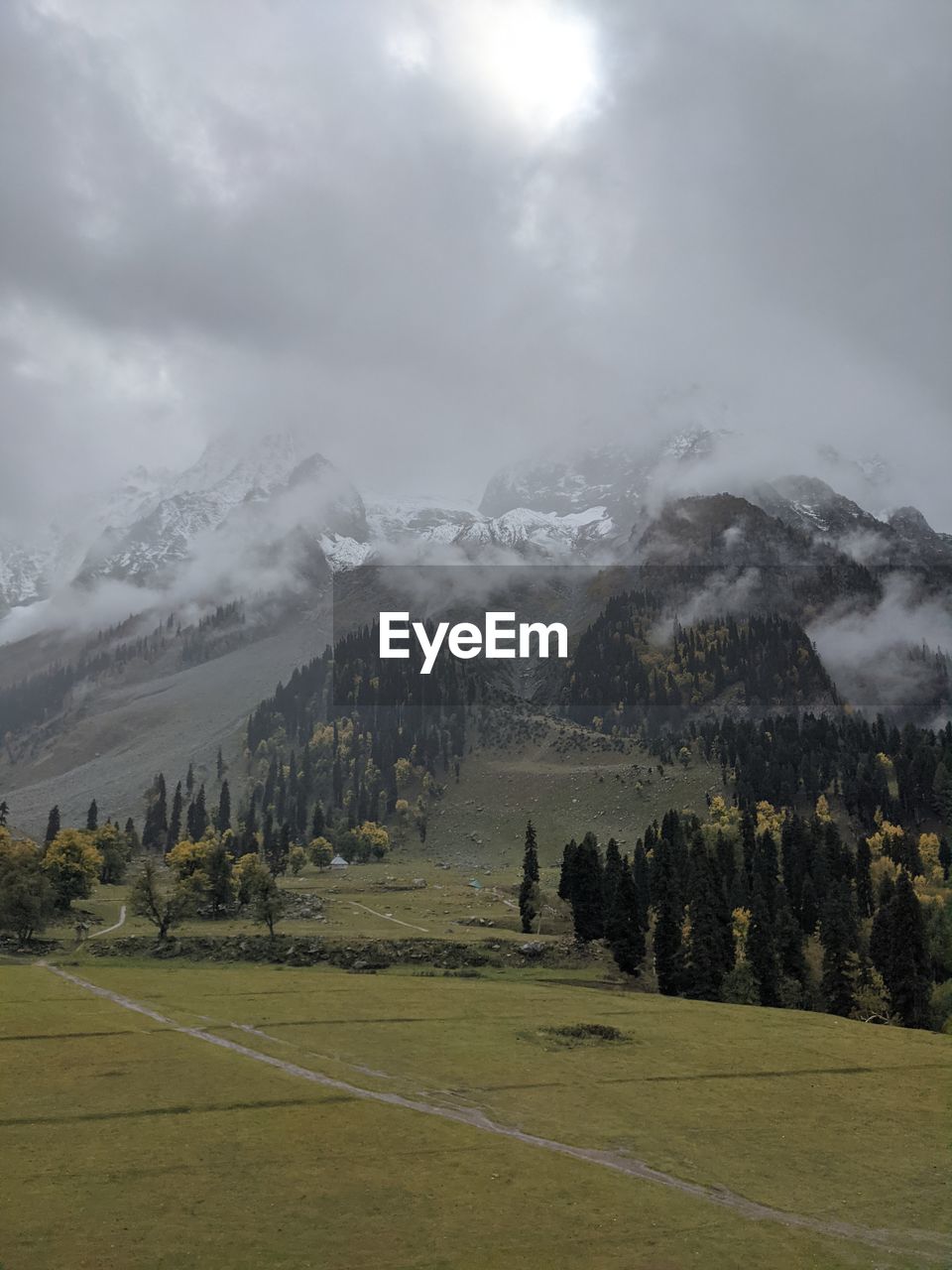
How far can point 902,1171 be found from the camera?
4719 cm

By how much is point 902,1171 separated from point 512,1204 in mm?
23783

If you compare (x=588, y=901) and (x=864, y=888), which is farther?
(x=864, y=888)

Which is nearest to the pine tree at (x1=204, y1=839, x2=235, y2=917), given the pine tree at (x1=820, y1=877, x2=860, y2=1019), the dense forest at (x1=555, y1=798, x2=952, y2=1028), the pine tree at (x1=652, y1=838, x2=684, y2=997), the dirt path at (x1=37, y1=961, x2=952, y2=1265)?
the dense forest at (x1=555, y1=798, x2=952, y2=1028)

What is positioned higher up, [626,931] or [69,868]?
[69,868]

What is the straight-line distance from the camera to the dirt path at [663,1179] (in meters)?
38.0

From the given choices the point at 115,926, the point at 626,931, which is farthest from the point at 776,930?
the point at 115,926

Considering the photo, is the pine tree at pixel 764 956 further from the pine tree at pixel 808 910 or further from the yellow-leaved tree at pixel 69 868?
the yellow-leaved tree at pixel 69 868

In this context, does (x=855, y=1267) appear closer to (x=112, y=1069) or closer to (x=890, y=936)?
(x=112, y=1069)

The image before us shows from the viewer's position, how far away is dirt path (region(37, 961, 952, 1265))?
125ft

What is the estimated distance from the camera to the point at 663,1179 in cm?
4294

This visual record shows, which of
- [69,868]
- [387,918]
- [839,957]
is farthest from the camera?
[387,918]

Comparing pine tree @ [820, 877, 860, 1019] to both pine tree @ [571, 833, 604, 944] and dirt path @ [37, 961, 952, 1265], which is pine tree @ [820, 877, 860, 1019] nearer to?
pine tree @ [571, 833, 604, 944]

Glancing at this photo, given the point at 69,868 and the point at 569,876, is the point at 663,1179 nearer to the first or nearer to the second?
the point at 569,876

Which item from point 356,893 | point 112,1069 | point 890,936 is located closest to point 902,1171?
point 112,1069
